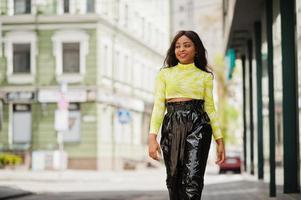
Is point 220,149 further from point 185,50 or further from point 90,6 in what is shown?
point 90,6

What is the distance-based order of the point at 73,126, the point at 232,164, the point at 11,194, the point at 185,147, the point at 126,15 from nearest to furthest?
the point at 185,147 < the point at 11,194 < the point at 73,126 < the point at 232,164 < the point at 126,15

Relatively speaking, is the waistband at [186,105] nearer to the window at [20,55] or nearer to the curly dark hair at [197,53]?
the curly dark hair at [197,53]

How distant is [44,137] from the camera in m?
42.3

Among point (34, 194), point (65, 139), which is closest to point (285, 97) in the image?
point (34, 194)

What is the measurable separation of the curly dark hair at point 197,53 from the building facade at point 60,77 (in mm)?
35409

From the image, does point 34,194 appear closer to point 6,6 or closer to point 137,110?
point 6,6

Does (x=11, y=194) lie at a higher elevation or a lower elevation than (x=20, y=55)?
lower

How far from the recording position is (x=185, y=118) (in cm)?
608

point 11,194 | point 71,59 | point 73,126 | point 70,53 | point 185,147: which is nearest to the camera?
point 185,147

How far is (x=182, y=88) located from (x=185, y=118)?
229 mm

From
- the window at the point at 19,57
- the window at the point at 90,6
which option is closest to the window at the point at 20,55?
the window at the point at 19,57

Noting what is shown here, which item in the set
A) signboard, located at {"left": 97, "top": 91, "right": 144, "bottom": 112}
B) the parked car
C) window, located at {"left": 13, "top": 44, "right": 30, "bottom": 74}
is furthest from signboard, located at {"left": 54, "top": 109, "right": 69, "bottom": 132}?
the parked car

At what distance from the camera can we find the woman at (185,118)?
599 centimetres

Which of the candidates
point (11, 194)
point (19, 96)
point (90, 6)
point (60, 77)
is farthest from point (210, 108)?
point (19, 96)
